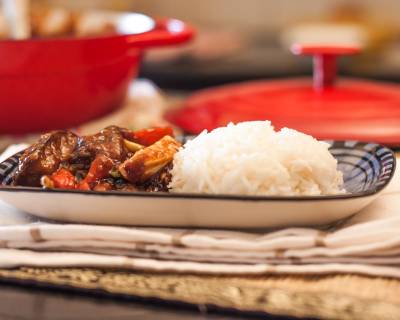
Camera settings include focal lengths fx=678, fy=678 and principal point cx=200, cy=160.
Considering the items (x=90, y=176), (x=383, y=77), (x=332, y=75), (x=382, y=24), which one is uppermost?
(x=382, y=24)

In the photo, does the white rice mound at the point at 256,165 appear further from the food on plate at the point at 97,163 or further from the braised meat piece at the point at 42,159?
the braised meat piece at the point at 42,159

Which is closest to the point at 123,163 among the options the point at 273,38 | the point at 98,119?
the point at 98,119

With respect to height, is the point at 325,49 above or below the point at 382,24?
below

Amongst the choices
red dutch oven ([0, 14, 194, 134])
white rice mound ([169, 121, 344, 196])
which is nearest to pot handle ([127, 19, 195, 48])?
red dutch oven ([0, 14, 194, 134])

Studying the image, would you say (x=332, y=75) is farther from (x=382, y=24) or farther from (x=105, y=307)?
(x=382, y=24)

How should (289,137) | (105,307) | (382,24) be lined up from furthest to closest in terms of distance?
(382,24)
(289,137)
(105,307)

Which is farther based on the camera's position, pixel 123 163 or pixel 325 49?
pixel 325 49

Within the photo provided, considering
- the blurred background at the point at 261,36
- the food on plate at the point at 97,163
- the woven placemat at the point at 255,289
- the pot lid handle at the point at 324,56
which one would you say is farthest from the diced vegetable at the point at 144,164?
the blurred background at the point at 261,36
